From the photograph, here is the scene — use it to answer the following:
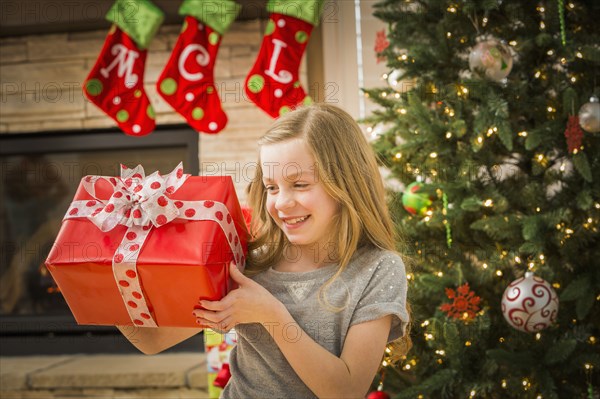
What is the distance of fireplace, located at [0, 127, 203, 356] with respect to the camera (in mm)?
3238

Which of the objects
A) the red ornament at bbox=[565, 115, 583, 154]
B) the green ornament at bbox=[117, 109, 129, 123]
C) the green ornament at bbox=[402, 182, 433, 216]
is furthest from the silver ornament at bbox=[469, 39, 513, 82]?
the green ornament at bbox=[117, 109, 129, 123]

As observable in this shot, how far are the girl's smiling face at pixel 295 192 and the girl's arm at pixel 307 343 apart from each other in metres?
0.13

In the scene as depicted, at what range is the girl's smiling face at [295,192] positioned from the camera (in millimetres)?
1156

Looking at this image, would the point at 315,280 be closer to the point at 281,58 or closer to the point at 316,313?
the point at 316,313

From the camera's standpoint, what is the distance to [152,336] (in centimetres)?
126

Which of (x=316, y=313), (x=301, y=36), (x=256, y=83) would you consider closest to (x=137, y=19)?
(x=256, y=83)

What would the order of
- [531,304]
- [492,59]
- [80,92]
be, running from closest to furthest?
[531,304], [492,59], [80,92]

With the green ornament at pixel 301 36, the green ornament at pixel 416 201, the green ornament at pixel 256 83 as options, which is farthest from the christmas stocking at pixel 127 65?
the green ornament at pixel 416 201

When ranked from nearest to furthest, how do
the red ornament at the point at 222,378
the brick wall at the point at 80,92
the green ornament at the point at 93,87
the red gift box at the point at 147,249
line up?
1. the red gift box at the point at 147,249
2. the red ornament at the point at 222,378
3. the green ornament at the point at 93,87
4. the brick wall at the point at 80,92

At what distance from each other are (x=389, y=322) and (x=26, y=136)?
2.70 m

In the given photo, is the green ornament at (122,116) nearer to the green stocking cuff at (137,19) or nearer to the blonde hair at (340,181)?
the green stocking cuff at (137,19)

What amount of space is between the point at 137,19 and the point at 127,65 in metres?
0.19

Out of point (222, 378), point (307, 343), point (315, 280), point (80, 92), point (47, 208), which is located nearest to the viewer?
point (307, 343)

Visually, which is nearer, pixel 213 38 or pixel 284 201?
pixel 284 201
